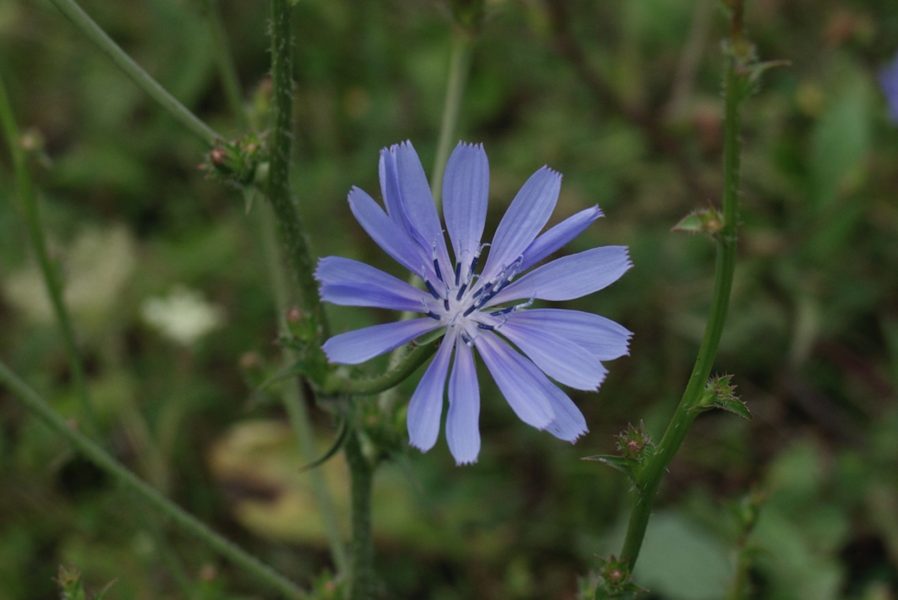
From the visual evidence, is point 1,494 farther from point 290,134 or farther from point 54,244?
point 290,134

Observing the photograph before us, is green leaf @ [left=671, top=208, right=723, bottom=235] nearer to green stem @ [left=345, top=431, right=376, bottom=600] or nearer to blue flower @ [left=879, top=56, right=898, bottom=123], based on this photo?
green stem @ [left=345, top=431, right=376, bottom=600]

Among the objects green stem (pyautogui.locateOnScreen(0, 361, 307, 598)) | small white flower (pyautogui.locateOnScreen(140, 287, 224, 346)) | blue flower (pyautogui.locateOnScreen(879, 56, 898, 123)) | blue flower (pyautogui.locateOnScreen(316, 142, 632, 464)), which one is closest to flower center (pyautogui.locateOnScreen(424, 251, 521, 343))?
blue flower (pyautogui.locateOnScreen(316, 142, 632, 464))

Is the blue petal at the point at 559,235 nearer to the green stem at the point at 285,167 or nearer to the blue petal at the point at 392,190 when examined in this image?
the blue petal at the point at 392,190

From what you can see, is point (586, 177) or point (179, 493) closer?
point (179, 493)

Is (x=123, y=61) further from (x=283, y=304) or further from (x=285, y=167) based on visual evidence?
(x=283, y=304)

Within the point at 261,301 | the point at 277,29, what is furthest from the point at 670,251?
the point at 277,29

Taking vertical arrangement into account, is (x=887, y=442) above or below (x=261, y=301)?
below
